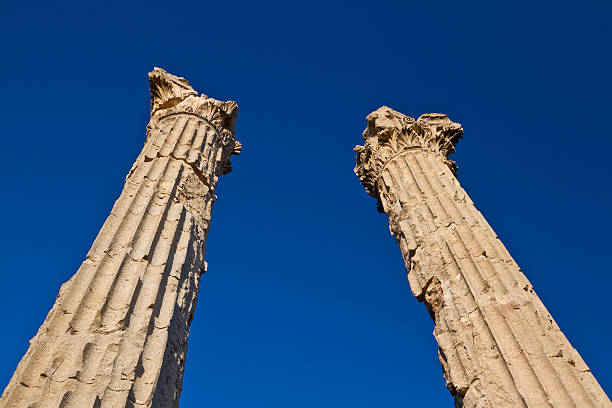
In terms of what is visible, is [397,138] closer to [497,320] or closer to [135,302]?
[497,320]

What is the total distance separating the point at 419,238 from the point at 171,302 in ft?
16.4

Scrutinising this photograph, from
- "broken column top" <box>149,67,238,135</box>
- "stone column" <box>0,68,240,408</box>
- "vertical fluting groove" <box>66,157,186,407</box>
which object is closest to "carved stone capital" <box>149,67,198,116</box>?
"broken column top" <box>149,67,238,135</box>

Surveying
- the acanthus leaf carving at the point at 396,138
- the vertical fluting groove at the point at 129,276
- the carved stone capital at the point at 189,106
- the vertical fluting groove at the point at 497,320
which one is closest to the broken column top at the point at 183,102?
the carved stone capital at the point at 189,106

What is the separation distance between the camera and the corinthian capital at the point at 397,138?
12508 millimetres

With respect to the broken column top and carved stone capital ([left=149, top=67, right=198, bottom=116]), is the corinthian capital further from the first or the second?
carved stone capital ([left=149, top=67, right=198, bottom=116])

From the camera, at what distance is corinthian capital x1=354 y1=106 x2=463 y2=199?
12508mm

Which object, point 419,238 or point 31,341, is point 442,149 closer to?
point 419,238

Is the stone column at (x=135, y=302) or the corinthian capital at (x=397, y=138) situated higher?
the corinthian capital at (x=397, y=138)

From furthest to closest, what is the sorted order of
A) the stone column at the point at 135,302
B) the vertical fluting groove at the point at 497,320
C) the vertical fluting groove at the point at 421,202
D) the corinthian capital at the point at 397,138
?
the corinthian capital at the point at 397,138 < the vertical fluting groove at the point at 421,202 < the vertical fluting groove at the point at 497,320 < the stone column at the point at 135,302

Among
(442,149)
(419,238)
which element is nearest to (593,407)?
(419,238)

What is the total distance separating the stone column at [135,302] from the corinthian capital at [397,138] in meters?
4.42

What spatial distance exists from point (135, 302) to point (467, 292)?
4817 millimetres

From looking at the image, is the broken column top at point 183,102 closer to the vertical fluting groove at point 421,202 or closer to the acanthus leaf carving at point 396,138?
the acanthus leaf carving at point 396,138

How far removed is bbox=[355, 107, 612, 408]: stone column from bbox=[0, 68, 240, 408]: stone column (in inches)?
151
